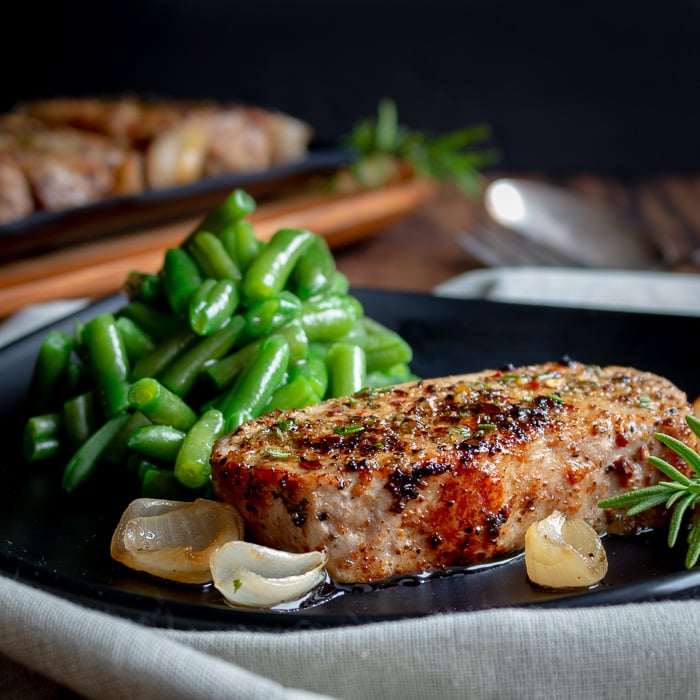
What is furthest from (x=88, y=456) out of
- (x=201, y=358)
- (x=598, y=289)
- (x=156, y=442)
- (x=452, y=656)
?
(x=598, y=289)

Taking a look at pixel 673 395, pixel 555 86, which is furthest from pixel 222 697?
pixel 555 86

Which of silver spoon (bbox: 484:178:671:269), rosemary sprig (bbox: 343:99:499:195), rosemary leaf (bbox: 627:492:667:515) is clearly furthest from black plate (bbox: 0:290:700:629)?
rosemary sprig (bbox: 343:99:499:195)

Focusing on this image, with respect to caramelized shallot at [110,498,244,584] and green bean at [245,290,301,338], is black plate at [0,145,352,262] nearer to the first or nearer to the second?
green bean at [245,290,301,338]

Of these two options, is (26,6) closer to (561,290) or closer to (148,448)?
(561,290)

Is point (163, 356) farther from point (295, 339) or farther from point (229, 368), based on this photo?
point (295, 339)

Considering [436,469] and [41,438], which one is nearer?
[436,469]

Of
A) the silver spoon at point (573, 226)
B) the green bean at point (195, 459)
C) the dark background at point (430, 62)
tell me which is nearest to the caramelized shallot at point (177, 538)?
the green bean at point (195, 459)
